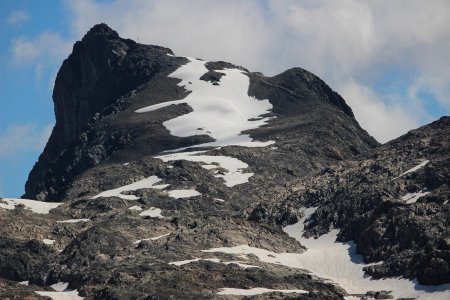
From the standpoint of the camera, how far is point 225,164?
594 feet

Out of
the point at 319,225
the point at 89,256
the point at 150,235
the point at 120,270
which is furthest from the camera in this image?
the point at 319,225

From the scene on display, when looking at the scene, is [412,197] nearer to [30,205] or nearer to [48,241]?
[48,241]

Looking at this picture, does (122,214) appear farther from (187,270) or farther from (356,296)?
(356,296)

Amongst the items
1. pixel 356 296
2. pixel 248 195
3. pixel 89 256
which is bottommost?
pixel 356 296

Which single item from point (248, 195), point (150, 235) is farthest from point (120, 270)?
point (248, 195)

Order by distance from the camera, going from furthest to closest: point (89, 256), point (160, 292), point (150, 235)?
1. point (150, 235)
2. point (89, 256)
3. point (160, 292)

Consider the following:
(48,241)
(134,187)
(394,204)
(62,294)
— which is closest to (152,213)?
(134,187)

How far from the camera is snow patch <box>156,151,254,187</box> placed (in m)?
174

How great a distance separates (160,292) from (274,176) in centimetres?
7391

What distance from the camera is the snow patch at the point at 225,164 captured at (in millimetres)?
174250

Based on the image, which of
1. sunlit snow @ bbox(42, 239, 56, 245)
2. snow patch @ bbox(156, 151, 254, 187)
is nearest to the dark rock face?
snow patch @ bbox(156, 151, 254, 187)

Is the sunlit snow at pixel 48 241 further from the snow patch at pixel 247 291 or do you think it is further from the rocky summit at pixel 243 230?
the snow patch at pixel 247 291

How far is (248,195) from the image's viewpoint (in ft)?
551

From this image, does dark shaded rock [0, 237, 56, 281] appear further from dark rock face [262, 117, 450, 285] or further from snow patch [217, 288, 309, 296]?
dark rock face [262, 117, 450, 285]
